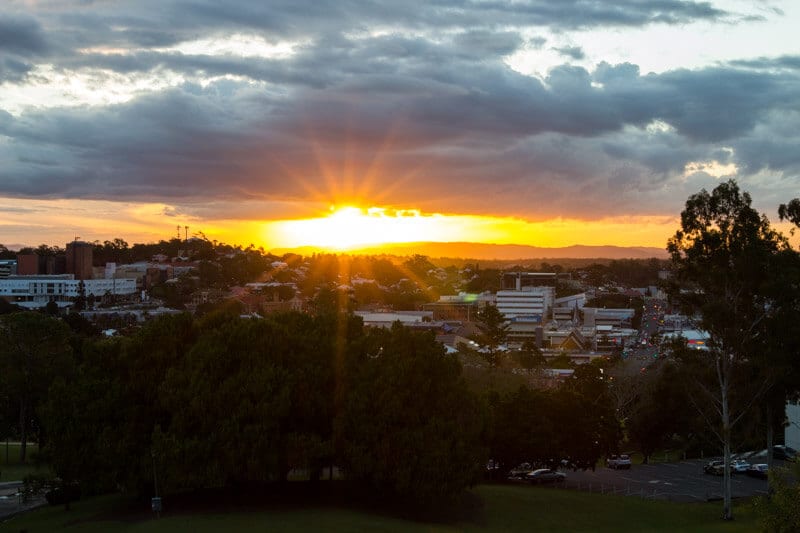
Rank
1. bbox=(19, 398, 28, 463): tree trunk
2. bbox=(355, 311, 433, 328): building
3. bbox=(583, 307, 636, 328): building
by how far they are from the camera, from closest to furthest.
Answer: bbox=(19, 398, 28, 463): tree trunk, bbox=(355, 311, 433, 328): building, bbox=(583, 307, 636, 328): building

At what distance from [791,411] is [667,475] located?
1080 centimetres

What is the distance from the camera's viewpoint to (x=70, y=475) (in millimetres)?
28328

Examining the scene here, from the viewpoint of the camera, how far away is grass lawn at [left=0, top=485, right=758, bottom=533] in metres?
24.7

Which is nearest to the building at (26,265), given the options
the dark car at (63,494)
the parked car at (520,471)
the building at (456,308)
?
the building at (456,308)

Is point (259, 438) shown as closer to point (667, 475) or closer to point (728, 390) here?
point (728, 390)

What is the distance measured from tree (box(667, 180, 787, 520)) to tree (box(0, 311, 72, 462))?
28979mm

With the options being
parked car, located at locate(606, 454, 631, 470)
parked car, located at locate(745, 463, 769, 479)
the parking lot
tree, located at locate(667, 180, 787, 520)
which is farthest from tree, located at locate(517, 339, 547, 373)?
tree, located at locate(667, 180, 787, 520)

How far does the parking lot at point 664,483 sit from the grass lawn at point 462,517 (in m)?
2.97

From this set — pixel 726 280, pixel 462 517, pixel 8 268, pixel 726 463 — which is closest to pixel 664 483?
pixel 726 463

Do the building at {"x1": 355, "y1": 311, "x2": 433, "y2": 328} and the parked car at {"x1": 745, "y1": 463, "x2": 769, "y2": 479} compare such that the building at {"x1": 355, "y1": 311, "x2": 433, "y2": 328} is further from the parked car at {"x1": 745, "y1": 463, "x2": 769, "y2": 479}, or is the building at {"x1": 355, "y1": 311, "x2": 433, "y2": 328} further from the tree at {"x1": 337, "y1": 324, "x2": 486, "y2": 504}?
the tree at {"x1": 337, "y1": 324, "x2": 486, "y2": 504}

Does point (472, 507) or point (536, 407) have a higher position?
point (536, 407)

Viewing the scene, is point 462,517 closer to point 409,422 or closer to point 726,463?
point 409,422

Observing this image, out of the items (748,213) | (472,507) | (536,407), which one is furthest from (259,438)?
(748,213)

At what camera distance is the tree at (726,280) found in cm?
3158
